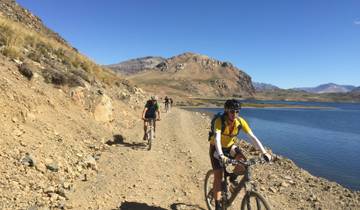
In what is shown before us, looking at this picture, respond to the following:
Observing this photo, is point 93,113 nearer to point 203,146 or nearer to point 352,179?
point 203,146

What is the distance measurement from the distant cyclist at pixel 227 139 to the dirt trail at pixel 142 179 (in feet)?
7.93

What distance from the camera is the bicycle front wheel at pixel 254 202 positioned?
252 inches

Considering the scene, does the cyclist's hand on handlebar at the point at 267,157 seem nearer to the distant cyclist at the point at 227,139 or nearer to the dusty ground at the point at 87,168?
the distant cyclist at the point at 227,139

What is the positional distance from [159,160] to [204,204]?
5.06m

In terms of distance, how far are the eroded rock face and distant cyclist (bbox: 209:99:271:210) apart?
11.6m

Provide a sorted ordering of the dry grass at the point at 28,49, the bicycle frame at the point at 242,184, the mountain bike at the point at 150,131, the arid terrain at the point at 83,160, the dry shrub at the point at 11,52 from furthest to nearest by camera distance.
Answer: the mountain bike at the point at 150,131
the dry grass at the point at 28,49
the dry shrub at the point at 11,52
the arid terrain at the point at 83,160
the bicycle frame at the point at 242,184

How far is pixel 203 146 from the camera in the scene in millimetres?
20812

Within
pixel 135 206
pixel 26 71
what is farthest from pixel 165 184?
pixel 26 71

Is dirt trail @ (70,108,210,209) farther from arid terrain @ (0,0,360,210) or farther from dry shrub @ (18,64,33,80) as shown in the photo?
dry shrub @ (18,64,33,80)

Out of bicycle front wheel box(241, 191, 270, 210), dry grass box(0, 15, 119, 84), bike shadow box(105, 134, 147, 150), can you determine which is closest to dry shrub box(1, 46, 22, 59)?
dry grass box(0, 15, 119, 84)

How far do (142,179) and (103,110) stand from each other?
822 cm

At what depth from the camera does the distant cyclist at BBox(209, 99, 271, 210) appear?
6.89 meters

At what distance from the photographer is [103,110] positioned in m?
18.7

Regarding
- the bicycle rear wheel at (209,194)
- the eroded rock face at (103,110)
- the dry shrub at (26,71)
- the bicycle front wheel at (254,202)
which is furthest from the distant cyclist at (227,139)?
the eroded rock face at (103,110)
